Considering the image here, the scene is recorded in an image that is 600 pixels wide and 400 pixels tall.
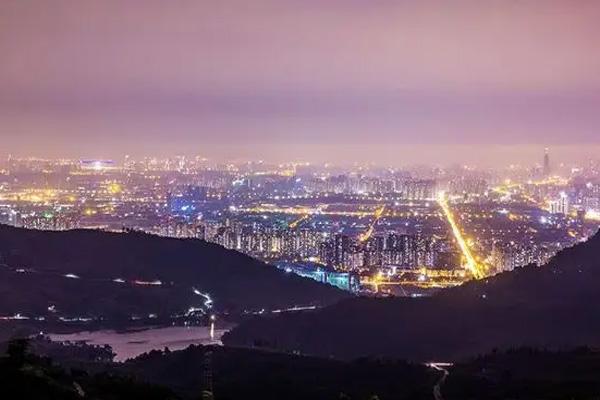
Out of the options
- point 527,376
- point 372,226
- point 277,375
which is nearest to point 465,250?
point 372,226

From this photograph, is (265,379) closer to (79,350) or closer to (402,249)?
(79,350)

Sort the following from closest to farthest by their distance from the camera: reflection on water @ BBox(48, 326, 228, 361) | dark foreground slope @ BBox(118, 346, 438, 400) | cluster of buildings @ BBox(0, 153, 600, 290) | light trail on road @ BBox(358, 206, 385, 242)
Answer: dark foreground slope @ BBox(118, 346, 438, 400) < reflection on water @ BBox(48, 326, 228, 361) < cluster of buildings @ BBox(0, 153, 600, 290) < light trail on road @ BBox(358, 206, 385, 242)

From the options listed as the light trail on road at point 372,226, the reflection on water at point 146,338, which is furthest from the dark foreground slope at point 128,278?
the light trail on road at point 372,226

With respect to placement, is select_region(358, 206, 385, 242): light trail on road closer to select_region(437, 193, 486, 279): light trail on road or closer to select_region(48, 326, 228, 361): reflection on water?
select_region(437, 193, 486, 279): light trail on road

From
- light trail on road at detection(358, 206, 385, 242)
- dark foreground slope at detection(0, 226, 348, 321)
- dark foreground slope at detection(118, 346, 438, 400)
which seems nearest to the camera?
dark foreground slope at detection(118, 346, 438, 400)

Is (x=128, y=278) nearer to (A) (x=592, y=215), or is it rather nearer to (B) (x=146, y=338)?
(B) (x=146, y=338)

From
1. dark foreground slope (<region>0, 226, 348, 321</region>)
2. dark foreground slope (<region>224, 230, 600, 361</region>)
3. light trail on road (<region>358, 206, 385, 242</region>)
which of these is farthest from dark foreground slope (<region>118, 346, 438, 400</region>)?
light trail on road (<region>358, 206, 385, 242</region>)
